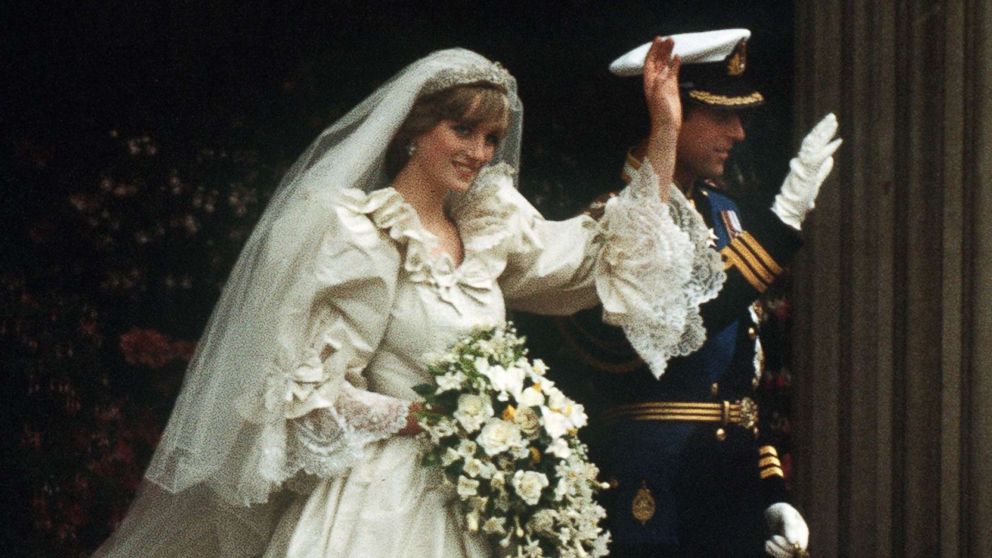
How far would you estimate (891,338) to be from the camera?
19.7 ft

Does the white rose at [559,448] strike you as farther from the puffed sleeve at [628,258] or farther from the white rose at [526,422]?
the puffed sleeve at [628,258]

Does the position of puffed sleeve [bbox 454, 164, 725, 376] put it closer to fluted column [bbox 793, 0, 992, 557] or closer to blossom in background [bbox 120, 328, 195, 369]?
fluted column [bbox 793, 0, 992, 557]

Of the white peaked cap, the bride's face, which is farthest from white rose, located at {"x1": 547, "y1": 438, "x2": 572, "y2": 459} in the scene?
the white peaked cap

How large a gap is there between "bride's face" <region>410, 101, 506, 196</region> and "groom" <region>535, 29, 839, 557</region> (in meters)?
0.50

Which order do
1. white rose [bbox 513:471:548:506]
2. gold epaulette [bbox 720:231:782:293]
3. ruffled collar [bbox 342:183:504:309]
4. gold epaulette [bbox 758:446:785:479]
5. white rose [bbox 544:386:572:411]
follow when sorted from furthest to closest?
gold epaulette [bbox 758:446:785:479]
gold epaulette [bbox 720:231:782:293]
ruffled collar [bbox 342:183:504:309]
white rose [bbox 544:386:572:411]
white rose [bbox 513:471:548:506]

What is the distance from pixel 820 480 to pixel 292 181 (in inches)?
81.7

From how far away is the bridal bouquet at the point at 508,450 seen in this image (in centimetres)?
455

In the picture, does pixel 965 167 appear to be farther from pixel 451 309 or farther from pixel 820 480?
pixel 451 309

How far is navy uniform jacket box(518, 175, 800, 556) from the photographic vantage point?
16.9ft

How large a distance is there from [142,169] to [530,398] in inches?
85.0

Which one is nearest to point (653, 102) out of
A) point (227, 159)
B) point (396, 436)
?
point (396, 436)

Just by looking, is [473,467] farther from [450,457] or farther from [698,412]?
[698,412]

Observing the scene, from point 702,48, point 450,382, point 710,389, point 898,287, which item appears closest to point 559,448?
point 450,382

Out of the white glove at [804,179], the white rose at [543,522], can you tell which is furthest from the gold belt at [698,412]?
the white rose at [543,522]
